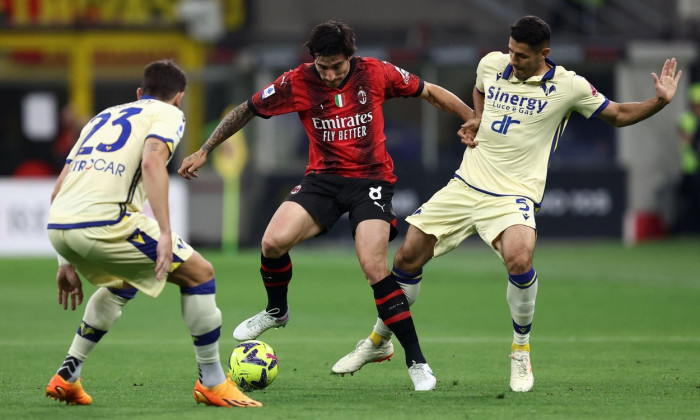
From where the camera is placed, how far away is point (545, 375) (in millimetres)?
8102

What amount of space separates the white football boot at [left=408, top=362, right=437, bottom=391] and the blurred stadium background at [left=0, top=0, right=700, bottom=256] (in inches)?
498

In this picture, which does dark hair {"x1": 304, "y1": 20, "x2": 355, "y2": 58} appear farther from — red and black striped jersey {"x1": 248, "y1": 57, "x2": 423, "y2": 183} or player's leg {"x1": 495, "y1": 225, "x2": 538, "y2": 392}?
player's leg {"x1": 495, "y1": 225, "x2": 538, "y2": 392}

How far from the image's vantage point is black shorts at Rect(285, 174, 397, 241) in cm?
807

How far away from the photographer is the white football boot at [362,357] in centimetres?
813

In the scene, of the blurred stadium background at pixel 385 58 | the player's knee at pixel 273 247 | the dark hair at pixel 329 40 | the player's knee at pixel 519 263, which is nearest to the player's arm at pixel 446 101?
the dark hair at pixel 329 40

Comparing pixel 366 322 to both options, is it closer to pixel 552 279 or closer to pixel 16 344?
pixel 16 344

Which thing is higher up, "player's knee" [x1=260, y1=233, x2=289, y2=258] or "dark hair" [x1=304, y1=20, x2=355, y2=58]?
"dark hair" [x1=304, y1=20, x2=355, y2=58]

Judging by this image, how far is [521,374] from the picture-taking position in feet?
24.5

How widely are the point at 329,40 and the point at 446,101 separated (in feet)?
3.40

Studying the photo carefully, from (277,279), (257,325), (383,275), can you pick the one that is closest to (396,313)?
(383,275)

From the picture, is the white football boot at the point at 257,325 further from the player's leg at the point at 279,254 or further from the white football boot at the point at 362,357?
the white football boot at the point at 362,357

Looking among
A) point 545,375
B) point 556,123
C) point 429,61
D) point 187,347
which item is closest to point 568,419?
point 545,375

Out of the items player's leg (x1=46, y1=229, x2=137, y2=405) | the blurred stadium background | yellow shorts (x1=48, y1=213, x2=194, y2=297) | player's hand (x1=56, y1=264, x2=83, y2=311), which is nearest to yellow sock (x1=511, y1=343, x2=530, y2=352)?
yellow shorts (x1=48, y1=213, x2=194, y2=297)

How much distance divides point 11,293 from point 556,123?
841cm
